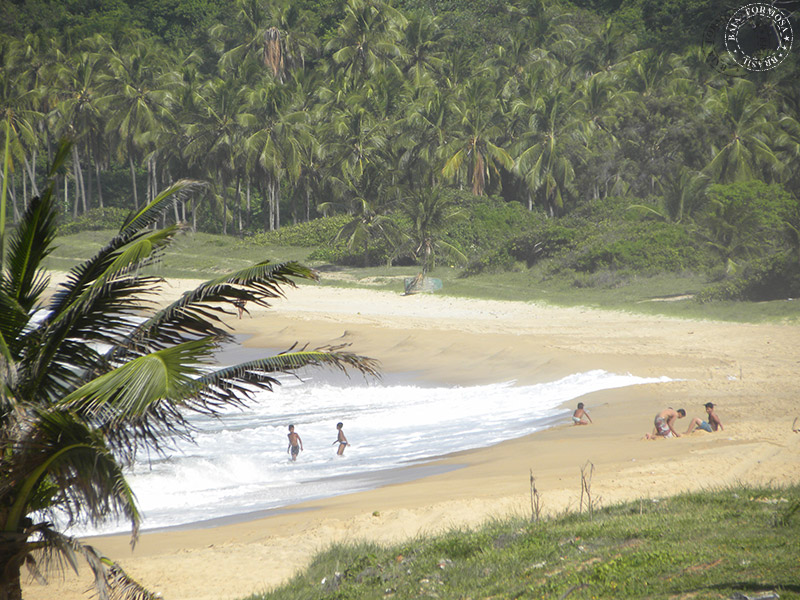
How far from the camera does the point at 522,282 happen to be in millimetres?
33031

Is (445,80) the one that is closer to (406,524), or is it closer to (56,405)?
(406,524)

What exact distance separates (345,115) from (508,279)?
15.1 meters

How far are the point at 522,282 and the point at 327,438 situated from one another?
18399 millimetres

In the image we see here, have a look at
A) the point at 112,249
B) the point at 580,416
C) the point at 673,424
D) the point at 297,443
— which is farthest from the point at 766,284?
the point at 112,249

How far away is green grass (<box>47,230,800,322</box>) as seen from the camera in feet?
82.2

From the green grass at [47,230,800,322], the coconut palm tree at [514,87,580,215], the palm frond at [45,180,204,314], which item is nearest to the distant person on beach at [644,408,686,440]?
the palm frond at [45,180,204,314]

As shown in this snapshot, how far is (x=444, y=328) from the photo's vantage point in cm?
2517

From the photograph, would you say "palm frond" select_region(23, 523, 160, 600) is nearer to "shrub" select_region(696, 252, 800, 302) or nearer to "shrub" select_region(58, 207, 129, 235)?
"shrub" select_region(696, 252, 800, 302)

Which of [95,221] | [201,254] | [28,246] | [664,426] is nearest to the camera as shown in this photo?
[28,246]

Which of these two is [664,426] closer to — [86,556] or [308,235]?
[86,556]

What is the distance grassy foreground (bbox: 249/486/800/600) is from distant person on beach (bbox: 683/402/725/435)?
172 inches

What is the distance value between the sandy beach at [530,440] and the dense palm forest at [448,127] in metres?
6.68

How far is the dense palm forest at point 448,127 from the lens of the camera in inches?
1336

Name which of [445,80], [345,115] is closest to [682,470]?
[345,115]
